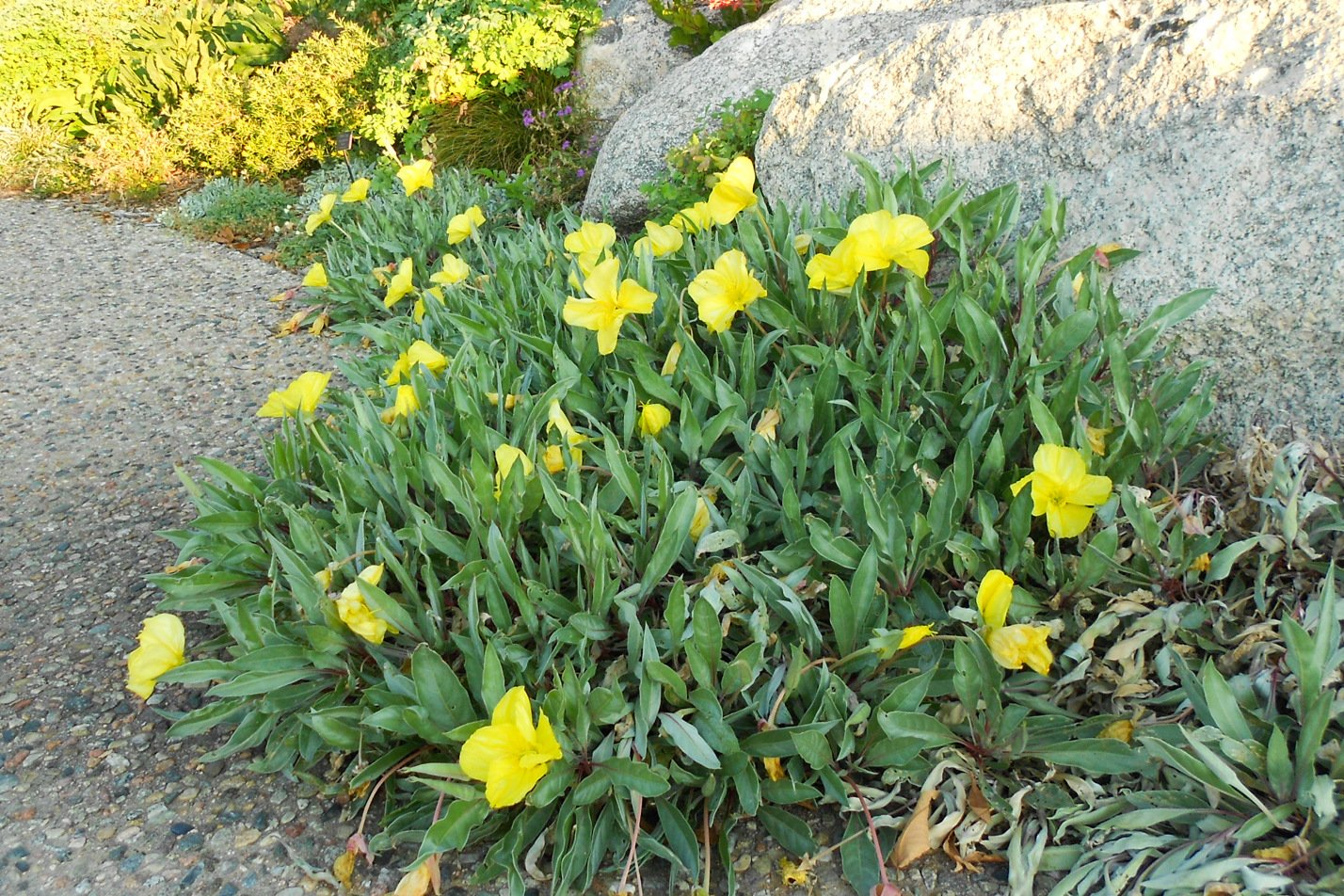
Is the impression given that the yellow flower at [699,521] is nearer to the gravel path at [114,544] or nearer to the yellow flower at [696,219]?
the gravel path at [114,544]

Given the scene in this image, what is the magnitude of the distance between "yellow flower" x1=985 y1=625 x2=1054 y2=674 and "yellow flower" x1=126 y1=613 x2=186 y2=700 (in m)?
1.56

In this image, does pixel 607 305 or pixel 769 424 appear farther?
pixel 607 305

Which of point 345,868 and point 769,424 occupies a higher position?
point 769,424

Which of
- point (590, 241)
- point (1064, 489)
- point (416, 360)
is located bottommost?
point (1064, 489)

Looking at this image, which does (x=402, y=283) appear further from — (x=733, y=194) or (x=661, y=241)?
(x=733, y=194)

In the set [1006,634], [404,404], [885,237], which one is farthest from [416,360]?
[1006,634]

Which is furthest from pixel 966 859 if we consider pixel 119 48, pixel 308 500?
pixel 119 48

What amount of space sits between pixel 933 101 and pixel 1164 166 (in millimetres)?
729

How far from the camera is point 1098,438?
2180 mm

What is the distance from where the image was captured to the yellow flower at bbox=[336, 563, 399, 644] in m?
1.92

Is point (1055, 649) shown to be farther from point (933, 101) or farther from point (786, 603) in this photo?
point (933, 101)

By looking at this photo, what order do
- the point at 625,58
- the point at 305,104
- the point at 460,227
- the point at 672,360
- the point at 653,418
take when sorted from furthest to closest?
the point at 305,104, the point at 625,58, the point at 460,227, the point at 672,360, the point at 653,418

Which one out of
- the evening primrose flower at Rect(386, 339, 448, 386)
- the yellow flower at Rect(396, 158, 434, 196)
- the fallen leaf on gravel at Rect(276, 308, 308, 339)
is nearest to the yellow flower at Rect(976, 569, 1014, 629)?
the evening primrose flower at Rect(386, 339, 448, 386)

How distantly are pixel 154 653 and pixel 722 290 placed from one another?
4.79ft
